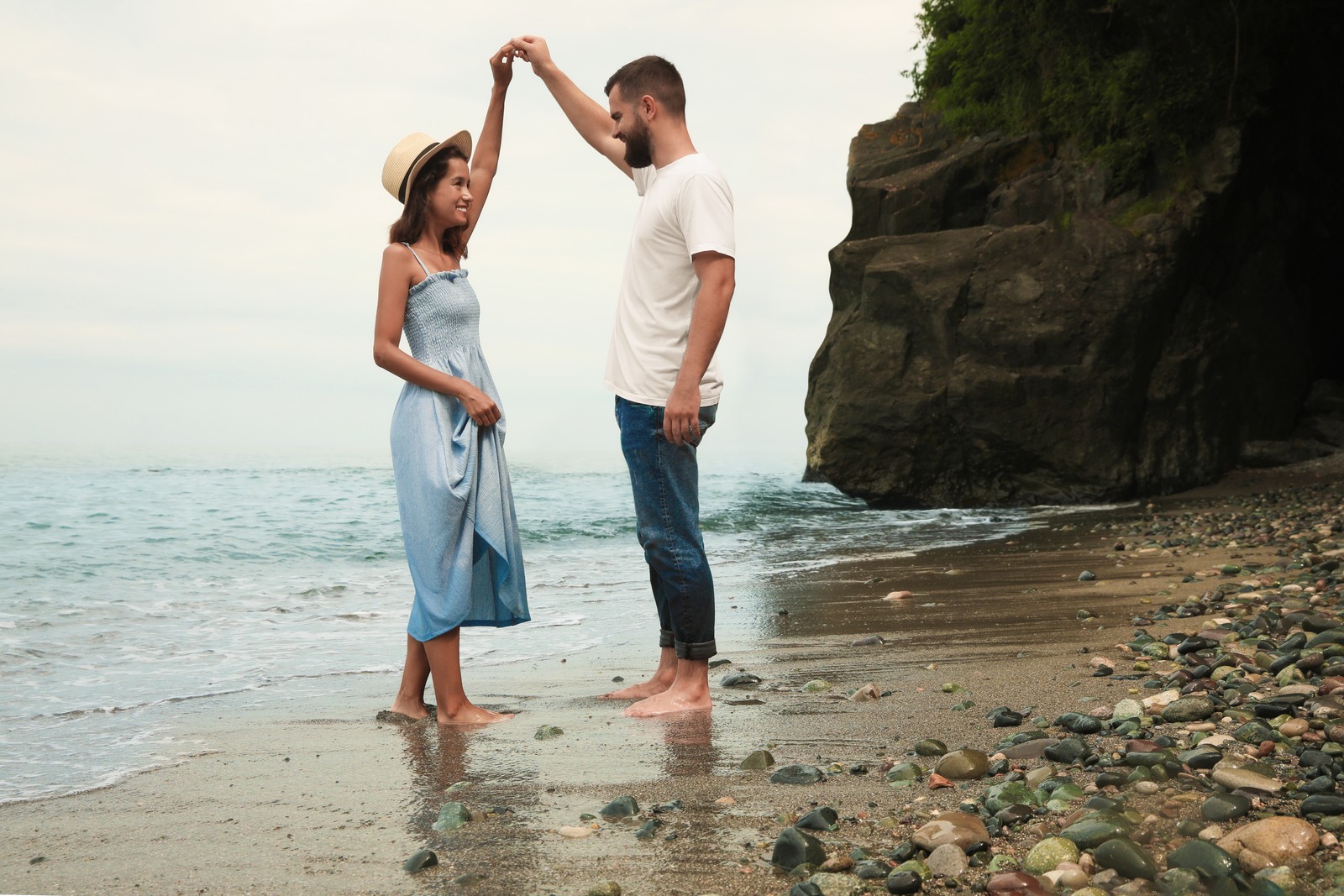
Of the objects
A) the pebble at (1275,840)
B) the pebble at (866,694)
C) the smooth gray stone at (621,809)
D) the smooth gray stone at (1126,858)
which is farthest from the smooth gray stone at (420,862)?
the pebble at (866,694)

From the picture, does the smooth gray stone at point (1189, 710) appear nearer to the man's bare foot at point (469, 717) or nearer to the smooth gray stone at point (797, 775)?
the smooth gray stone at point (797, 775)

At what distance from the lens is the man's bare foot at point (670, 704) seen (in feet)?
11.9

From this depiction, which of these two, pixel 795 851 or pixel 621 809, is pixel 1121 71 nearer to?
pixel 621 809

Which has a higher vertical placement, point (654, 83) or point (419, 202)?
point (654, 83)

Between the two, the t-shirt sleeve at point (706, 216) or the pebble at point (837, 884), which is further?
the t-shirt sleeve at point (706, 216)

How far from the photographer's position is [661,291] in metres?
3.72

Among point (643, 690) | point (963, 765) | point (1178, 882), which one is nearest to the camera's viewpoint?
point (1178, 882)

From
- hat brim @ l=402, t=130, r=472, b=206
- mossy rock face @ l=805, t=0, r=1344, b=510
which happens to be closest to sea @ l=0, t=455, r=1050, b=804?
mossy rock face @ l=805, t=0, r=1344, b=510

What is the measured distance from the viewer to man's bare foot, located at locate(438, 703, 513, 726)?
3.70m

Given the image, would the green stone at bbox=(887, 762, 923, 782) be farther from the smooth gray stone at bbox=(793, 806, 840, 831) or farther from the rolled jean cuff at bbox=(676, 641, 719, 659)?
the rolled jean cuff at bbox=(676, 641, 719, 659)

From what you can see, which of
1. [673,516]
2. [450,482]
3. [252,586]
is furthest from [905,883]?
[252,586]

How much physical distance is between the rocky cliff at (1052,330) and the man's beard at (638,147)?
8920 millimetres

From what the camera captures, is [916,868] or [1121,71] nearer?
[916,868]

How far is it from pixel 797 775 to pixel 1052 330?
32.9 ft
